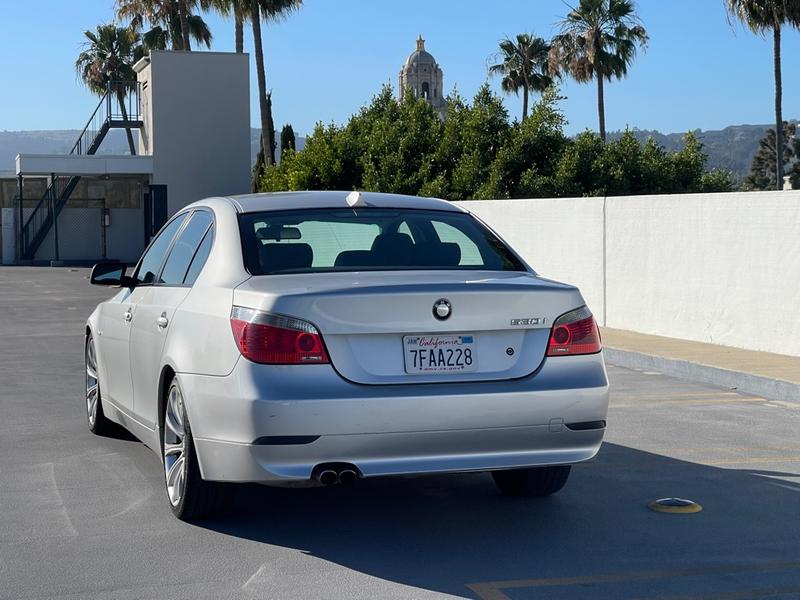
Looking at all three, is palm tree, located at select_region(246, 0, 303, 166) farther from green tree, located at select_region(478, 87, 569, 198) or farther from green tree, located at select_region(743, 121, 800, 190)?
green tree, located at select_region(743, 121, 800, 190)

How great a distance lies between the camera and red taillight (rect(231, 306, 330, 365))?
545cm

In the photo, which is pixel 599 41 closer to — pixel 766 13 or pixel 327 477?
pixel 766 13

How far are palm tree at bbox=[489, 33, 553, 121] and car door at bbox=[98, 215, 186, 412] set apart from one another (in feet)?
194

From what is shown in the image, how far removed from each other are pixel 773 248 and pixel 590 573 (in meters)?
8.57

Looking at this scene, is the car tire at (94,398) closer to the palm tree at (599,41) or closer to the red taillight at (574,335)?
the red taillight at (574,335)

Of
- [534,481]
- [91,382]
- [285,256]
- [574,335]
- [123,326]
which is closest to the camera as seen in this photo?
[574,335]

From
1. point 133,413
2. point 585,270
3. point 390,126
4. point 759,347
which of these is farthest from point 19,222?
point 133,413

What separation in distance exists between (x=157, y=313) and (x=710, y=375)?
680 centimetres

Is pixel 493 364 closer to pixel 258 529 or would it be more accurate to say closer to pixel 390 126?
pixel 258 529

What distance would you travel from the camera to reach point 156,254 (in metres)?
7.79

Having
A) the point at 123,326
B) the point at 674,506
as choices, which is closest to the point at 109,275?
the point at 123,326

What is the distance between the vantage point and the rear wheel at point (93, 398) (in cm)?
860

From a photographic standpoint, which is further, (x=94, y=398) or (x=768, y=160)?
(x=768, y=160)

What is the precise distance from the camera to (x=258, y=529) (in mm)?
6141
